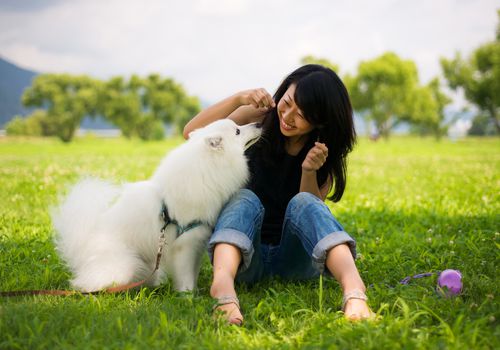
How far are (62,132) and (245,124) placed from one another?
5146 cm

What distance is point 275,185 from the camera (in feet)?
10.5

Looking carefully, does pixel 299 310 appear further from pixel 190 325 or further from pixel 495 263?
pixel 495 263

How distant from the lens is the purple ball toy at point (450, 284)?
249cm

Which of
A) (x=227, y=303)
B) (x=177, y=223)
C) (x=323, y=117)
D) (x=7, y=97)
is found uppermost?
(x=7, y=97)

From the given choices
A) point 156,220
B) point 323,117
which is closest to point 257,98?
point 323,117

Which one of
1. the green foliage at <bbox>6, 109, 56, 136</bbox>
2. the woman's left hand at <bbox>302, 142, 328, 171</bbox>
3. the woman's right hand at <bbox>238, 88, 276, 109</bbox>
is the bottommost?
the woman's left hand at <bbox>302, 142, 328, 171</bbox>

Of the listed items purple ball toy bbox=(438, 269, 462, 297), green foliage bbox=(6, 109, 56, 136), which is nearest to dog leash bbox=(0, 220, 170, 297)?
purple ball toy bbox=(438, 269, 462, 297)

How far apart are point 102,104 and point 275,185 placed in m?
58.7

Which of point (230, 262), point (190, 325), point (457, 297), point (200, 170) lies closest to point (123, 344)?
point (190, 325)

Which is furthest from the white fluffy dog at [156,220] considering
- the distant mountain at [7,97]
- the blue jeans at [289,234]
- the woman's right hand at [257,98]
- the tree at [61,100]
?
the distant mountain at [7,97]

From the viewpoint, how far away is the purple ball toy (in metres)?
2.49

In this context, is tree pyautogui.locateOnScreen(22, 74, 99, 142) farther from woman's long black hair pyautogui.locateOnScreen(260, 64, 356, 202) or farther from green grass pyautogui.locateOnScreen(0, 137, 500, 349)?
woman's long black hair pyautogui.locateOnScreen(260, 64, 356, 202)

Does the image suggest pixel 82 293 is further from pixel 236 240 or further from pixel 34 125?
pixel 34 125

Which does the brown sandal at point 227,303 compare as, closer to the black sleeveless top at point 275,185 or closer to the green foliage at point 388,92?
the black sleeveless top at point 275,185
